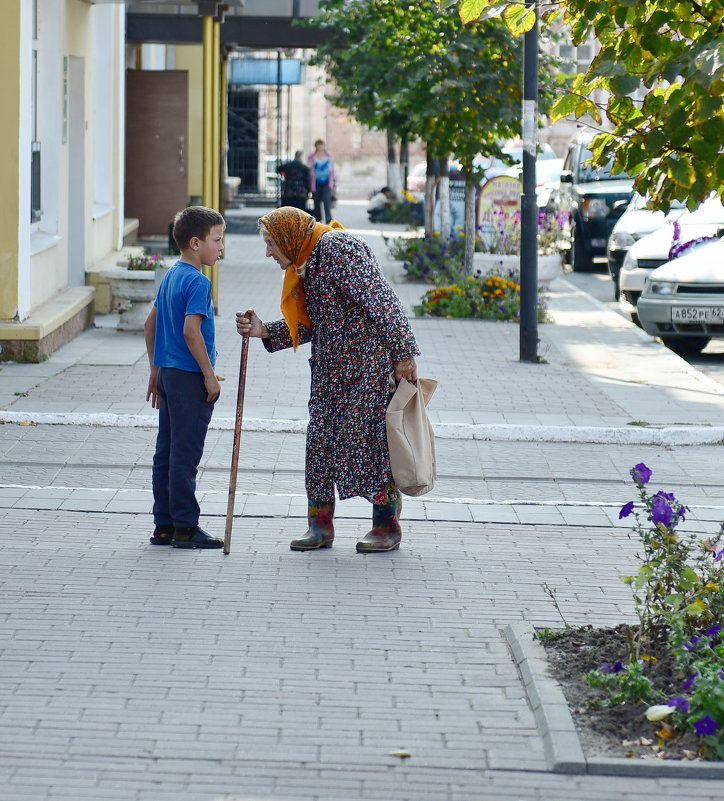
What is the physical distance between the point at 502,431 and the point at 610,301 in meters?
11.1

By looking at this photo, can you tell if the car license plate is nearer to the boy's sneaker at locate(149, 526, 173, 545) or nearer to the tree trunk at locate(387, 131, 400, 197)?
the boy's sneaker at locate(149, 526, 173, 545)

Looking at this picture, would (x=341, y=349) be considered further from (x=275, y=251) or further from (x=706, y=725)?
(x=706, y=725)

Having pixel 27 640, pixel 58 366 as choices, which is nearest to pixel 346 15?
pixel 58 366

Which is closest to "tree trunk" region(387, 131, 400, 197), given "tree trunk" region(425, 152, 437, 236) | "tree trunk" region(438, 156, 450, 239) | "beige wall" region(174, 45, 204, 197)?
"beige wall" region(174, 45, 204, 197)

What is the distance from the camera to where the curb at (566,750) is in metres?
4.18

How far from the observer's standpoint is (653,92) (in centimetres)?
514

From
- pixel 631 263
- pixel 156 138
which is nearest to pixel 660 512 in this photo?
pixel 631 263

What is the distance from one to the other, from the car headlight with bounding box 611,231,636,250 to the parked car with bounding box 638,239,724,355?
181 inches

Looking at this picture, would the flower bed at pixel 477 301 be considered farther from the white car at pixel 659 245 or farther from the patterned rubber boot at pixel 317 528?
the patterned rubber boot at pixel 317 528

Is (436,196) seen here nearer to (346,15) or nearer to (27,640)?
(346,15)

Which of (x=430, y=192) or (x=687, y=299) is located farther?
(x=430, y=192)

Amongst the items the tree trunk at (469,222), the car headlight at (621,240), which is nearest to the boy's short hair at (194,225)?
the tree trunk at (469,222)

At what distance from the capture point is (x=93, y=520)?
23.8ft

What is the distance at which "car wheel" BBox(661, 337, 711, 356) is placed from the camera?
49.6 feet
